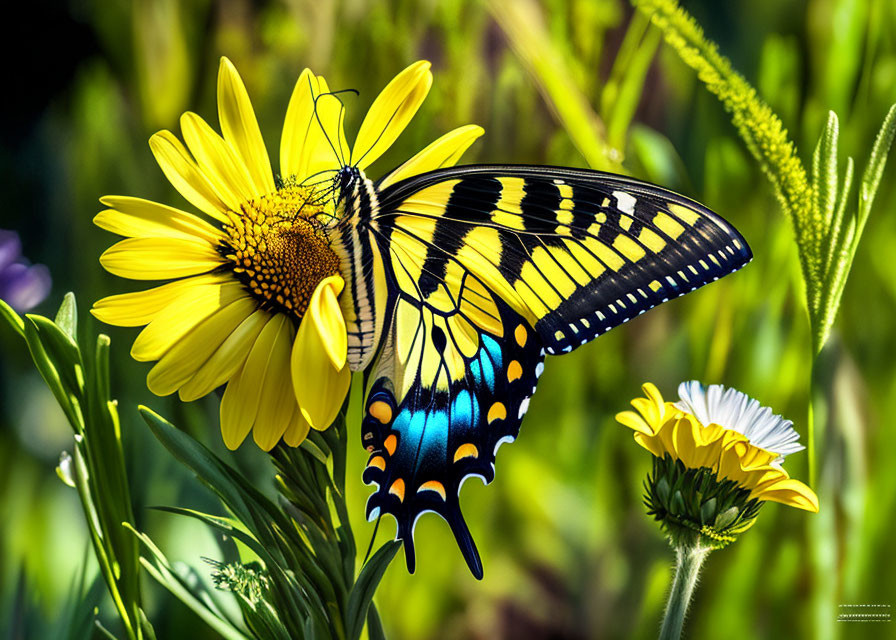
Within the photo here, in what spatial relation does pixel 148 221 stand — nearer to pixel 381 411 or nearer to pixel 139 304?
pixel 139 304

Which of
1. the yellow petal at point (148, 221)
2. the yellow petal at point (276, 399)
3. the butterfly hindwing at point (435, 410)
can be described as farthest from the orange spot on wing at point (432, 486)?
the yellow petal at point (148, 221)

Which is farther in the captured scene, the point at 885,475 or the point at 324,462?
the point at 885,475

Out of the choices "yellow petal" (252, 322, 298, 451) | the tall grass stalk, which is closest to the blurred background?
the tall grass stalk

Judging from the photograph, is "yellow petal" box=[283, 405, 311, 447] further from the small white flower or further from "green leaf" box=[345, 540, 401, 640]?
the small white flower

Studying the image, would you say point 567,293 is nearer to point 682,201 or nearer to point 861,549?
point 682,201

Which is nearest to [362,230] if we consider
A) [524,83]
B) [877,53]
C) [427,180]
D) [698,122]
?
[427,180]
